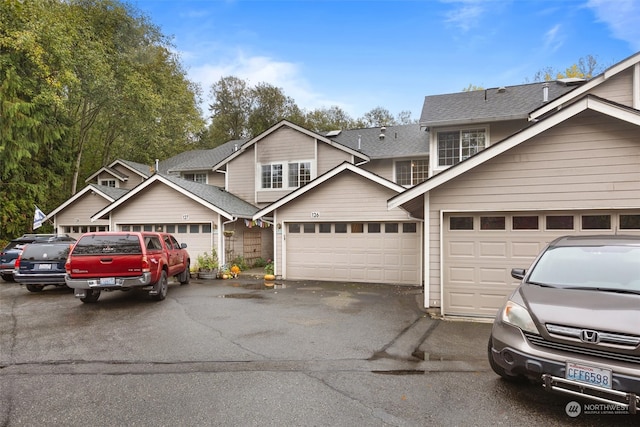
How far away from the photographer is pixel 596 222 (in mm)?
7262

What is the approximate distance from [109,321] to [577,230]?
981 cm

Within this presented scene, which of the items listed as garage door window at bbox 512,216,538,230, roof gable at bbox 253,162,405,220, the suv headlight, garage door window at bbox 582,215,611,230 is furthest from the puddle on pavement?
garage door window at bbox 582,215,611,230

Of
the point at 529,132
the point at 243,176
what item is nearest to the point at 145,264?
the point at 529,132

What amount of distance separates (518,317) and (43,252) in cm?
1239

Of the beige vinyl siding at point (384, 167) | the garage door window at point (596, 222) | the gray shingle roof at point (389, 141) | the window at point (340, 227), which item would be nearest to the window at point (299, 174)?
the gray shingle roof at point (389, 141)

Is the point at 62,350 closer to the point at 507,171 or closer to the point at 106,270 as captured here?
the point at 106,270

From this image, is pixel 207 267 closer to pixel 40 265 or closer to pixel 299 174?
pixel 40 265

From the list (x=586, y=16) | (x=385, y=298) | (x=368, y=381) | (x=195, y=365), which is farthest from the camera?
(x=586, y=16)

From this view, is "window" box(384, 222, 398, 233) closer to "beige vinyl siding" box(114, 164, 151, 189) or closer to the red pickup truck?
the red pickup truck

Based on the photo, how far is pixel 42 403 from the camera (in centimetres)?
392

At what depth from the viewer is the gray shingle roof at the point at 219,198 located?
15.9 meters

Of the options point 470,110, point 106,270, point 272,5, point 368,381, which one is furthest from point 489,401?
point 272,5

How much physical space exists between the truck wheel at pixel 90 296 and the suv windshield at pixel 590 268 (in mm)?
9743

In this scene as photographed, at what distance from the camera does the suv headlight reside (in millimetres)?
3664
